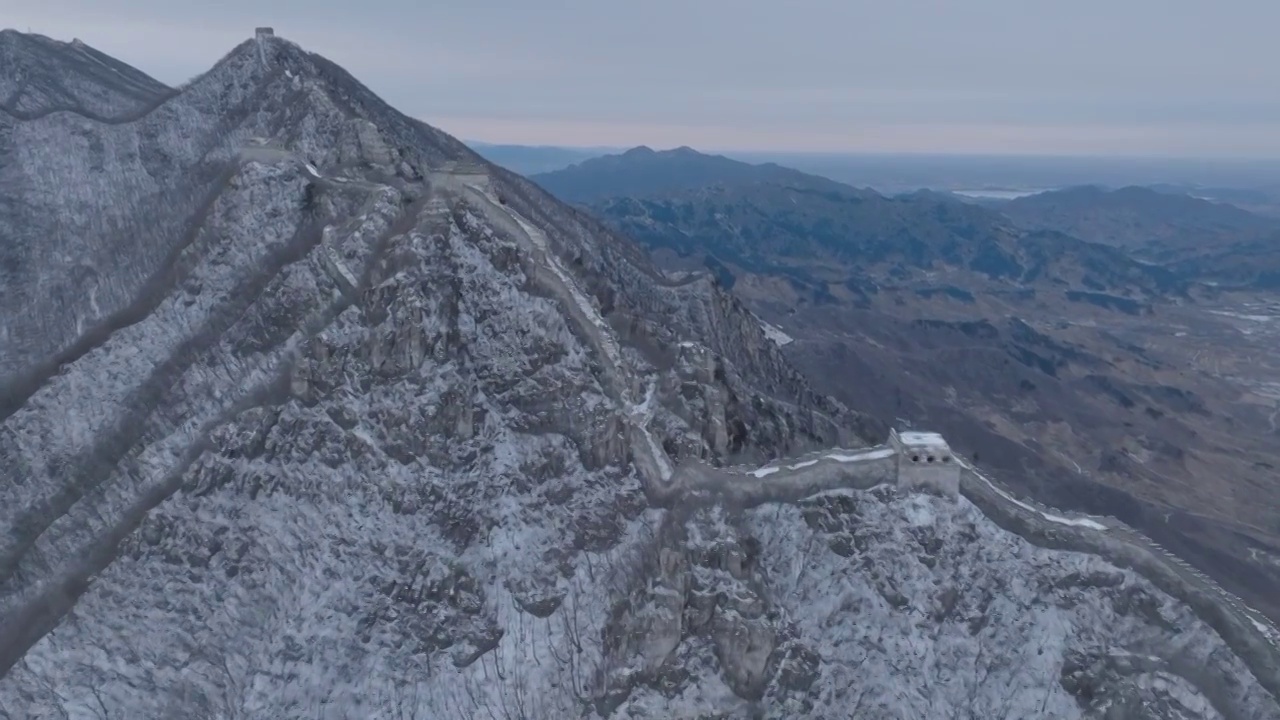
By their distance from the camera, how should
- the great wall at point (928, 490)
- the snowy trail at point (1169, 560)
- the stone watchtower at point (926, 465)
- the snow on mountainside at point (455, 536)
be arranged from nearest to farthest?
the snow on mountainside at point (455, 536) → the snowy trail at point (1169, 560) → the great wall at point (928, 490) → the stone watchtower at point (926, 465)

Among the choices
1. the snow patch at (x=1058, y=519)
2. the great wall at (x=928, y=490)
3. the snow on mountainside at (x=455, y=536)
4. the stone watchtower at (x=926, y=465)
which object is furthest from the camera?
the stone watchtower at (x=926, y=465)

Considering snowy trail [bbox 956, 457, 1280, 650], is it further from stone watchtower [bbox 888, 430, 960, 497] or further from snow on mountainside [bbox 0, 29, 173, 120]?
snow on mountainside [bbox 0, 29, 173, 120]

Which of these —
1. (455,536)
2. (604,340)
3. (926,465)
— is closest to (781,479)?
(926,465)

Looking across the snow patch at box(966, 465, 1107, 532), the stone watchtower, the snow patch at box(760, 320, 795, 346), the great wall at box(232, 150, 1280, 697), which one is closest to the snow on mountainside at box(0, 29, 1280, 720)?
the great wall at box(232, 150, 1280, 697)

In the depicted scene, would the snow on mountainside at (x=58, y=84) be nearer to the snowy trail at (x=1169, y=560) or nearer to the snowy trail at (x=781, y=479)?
the snowy trail at (x=781, y=479)

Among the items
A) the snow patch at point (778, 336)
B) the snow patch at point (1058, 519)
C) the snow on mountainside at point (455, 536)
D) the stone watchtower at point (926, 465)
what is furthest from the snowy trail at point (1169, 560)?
the snow patch at point (778, 336)

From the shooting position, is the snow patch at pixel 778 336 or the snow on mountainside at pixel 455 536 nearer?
the snow on mountainside at pixel 455 536

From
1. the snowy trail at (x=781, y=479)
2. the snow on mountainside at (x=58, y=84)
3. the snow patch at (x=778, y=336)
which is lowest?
the snow patch at (x=778, y=336)

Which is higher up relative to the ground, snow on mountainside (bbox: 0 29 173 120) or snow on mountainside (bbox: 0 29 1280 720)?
snow on mountainside (bbox: 0 29 173 120)
